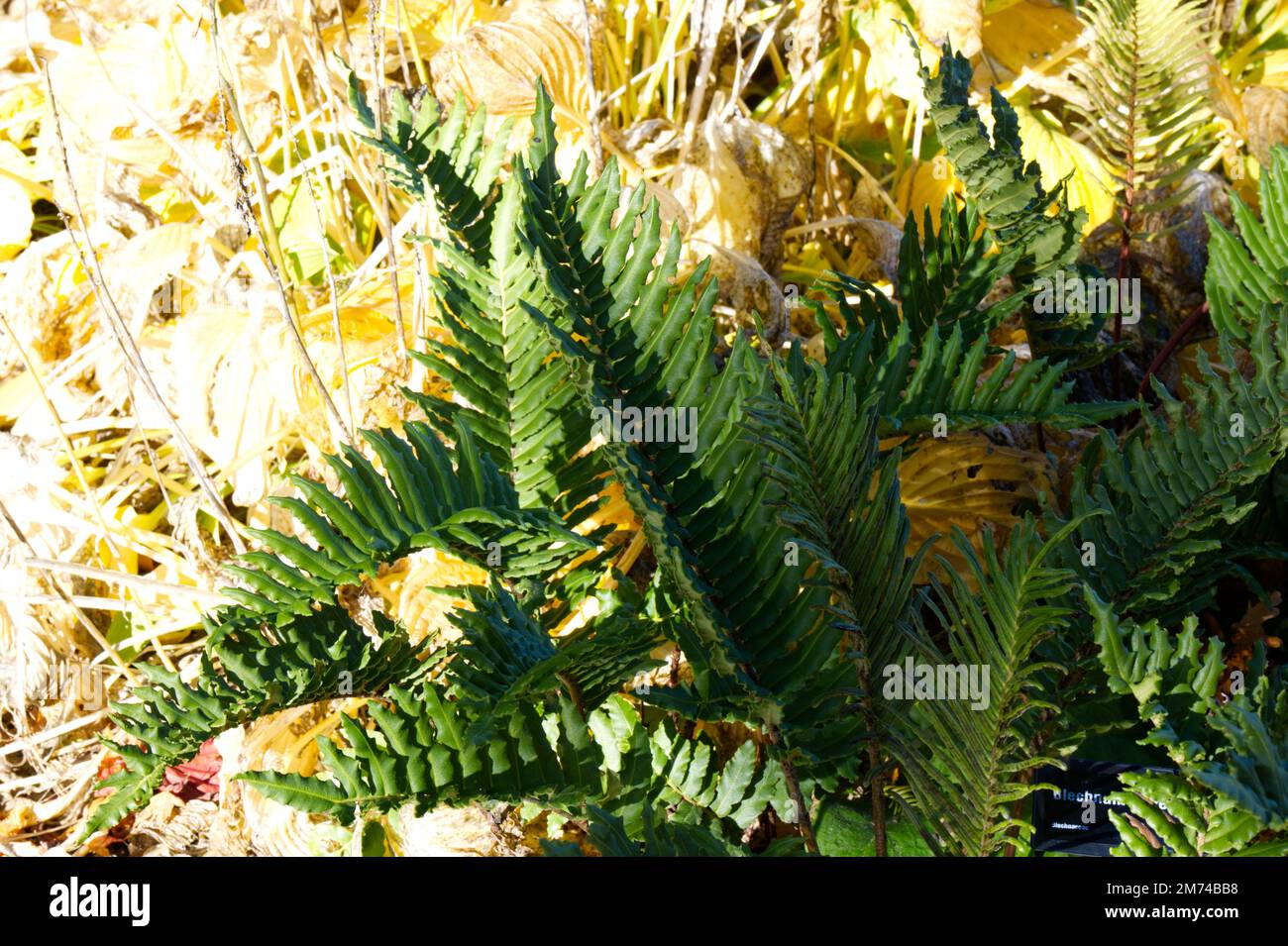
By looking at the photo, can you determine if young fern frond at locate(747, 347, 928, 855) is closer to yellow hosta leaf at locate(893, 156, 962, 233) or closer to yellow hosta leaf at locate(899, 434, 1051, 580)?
yellow hosta leaf at locate(899, 434, 1051, 580)

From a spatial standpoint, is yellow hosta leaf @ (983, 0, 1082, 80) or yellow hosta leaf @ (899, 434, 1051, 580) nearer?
yellow hosta leaf @ (899, 434, 1051, 580)

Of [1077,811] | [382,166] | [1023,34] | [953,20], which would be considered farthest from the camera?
[1023,34]

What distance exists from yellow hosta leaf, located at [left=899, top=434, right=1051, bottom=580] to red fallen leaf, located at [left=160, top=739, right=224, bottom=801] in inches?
42.0

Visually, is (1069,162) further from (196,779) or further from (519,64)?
(196,779)

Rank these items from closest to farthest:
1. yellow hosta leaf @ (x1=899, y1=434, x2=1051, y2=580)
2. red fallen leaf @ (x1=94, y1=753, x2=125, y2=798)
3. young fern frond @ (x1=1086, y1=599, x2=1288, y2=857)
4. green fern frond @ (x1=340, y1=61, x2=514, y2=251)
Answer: young fern frond @ (x1=1086, y1=599, x2=1288, y2=857), green fern frond @ (x1=340, y1=61, x2=514, y2=251), yellow hosta leaf @ (x1=899, y1=434, x2=1051, y2=580), red fallen leaf @ (x1=94, y1=753, x2=125, y2=798)

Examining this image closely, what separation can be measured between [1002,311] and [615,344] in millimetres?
467

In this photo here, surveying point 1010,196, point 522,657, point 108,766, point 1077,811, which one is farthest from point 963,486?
point 108,766

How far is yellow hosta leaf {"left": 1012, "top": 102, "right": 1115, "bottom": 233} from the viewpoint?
87.3 inches

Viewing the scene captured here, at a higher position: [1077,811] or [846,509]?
[846,509]

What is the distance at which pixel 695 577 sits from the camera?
1055 mm

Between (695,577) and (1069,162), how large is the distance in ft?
5.06

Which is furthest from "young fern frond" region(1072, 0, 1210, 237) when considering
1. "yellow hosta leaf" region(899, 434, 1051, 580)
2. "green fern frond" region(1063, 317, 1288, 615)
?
"green fern frond" region(1063, 317, 1288, 615)
